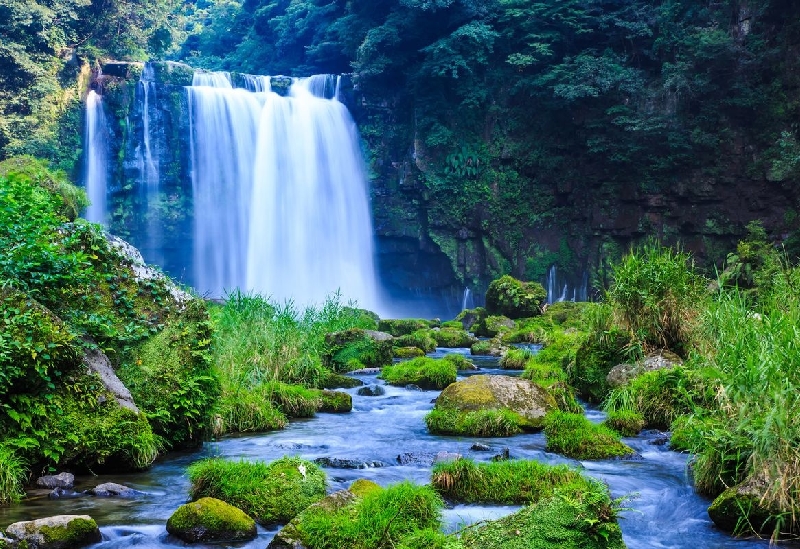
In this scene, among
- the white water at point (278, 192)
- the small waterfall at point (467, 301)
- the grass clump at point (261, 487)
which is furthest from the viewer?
the small waterfall at point (467, 301)

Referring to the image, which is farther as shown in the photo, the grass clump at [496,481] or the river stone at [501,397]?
the river stone at [501,397]

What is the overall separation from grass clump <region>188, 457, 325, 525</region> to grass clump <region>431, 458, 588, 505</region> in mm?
1076

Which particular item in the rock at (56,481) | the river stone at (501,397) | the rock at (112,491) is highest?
the river stone at (501,397)

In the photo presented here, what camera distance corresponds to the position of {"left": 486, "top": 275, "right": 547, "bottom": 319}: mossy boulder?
23.5m

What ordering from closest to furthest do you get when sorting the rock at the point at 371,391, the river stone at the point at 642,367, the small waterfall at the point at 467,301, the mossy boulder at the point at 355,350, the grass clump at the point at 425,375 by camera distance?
1. the river stone at the point at 642,367
2. the rock at the point at 371,391
3. the grass clump at the point at 425,375
4. the mossy boulder at the point at 355,350
5. the small waterfall at the point at 467,301

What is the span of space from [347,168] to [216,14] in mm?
23518

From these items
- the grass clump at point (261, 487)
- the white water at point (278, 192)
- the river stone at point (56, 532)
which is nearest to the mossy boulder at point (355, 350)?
the grass clump at point (261, 487)

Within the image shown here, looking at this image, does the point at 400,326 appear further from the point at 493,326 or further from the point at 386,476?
the point at 386,476

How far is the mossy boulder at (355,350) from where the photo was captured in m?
14.3

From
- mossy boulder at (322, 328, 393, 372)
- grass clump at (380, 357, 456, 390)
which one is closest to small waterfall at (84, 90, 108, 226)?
mossy boulder at (322, 328, 393, 372)

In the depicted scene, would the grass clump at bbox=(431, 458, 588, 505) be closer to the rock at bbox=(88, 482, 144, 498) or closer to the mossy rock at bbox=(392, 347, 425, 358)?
the rock at bbox=(88, 482, 144, 498)

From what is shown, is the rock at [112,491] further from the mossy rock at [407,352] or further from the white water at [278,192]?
the white water at [278,192]

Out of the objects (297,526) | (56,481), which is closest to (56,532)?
(56,481)

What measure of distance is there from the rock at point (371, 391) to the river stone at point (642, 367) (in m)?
3.73
